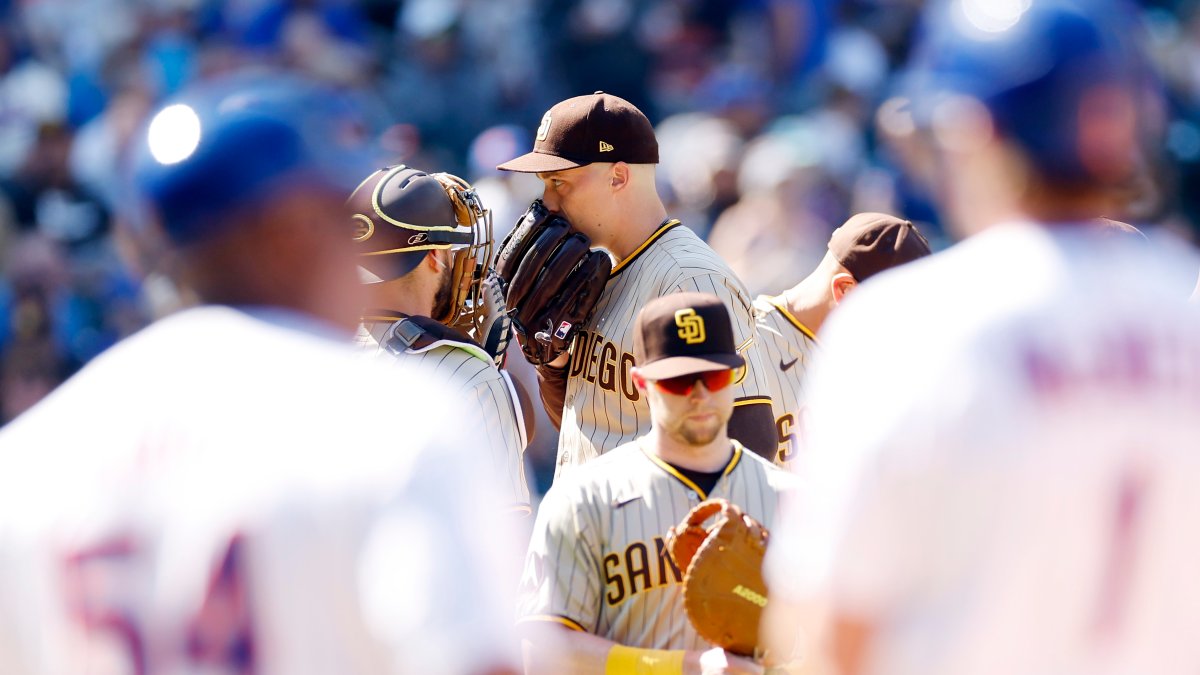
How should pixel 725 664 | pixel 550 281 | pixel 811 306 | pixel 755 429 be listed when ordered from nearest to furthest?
pixel 725 664 → pixel 755 429 → pixel 550 281 → pixel 811 306

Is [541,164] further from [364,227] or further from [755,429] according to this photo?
[755,429]

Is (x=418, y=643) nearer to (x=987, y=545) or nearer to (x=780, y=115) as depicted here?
(x=987, y=545)

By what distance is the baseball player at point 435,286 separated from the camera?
3889 millimetres

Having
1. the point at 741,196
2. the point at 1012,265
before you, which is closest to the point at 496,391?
the point at 1012,265

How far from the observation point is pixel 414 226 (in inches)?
161

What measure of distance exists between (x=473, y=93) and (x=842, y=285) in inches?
304

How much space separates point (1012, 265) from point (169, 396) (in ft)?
3.46

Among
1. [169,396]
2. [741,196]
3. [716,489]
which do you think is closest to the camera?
[169,396]

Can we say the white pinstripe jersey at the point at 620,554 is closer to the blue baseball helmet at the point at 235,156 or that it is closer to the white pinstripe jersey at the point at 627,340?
the white pinstripe jersey at the point at 627,340

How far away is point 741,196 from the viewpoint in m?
9.17

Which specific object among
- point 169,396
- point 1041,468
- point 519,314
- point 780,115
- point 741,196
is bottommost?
point 1041,468

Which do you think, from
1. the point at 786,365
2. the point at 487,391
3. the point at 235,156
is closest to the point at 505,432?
the point at 487,391

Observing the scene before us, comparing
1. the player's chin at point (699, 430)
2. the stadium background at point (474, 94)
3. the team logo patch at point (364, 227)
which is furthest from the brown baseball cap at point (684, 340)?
the stadium background at point (474, 94)

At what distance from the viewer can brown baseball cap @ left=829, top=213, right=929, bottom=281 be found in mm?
4742
